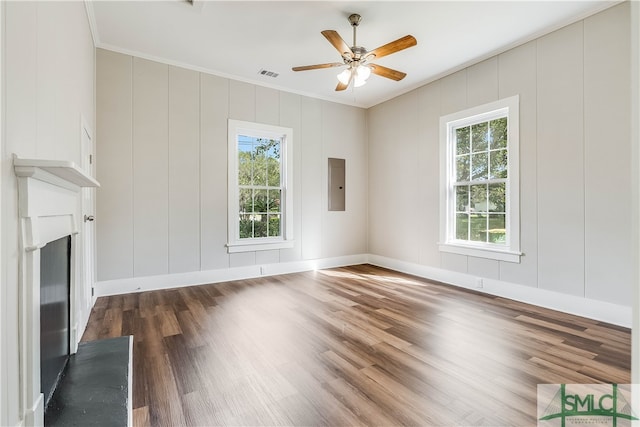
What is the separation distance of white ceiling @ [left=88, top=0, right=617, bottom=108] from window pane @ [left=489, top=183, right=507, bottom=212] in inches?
65.4

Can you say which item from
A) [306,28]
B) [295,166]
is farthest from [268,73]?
[295,166]

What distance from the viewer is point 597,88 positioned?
2994mm

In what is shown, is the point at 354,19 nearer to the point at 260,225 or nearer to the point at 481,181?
the point at 481,181

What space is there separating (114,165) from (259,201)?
6.47 ft

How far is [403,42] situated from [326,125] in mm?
2816

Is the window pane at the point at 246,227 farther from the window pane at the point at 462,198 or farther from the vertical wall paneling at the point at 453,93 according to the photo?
the vertical wall paneling at the point at 453,93

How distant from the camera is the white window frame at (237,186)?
4570 mm

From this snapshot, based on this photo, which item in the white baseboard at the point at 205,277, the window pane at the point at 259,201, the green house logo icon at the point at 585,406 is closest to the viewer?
the green house logo icon at the point at 585,406

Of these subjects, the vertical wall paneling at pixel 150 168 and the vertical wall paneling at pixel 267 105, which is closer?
the vertical wall paneling at pixel 150 168

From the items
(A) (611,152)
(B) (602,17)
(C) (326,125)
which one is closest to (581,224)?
(A) (611,152)

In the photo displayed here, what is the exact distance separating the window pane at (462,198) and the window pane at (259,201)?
292cm

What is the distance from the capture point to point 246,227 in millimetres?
4773

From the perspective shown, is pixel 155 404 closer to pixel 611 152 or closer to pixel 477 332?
pixel 477 332

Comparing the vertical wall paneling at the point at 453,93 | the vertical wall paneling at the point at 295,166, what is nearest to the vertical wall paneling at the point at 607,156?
the vertical wall paneling at the point at 453,93
